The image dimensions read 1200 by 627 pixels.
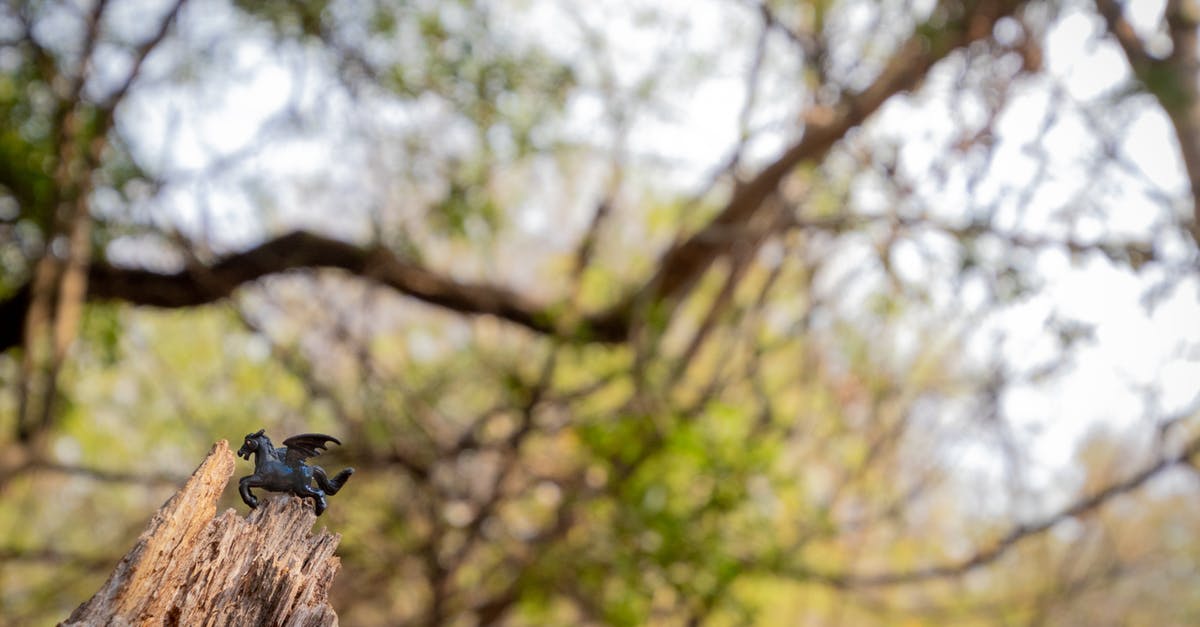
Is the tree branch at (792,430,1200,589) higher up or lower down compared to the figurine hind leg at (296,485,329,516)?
higher up

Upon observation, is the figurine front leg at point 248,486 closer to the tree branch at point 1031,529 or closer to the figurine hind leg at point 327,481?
the figurine hind leg at point 327,481

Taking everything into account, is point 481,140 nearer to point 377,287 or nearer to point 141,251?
point 377,287

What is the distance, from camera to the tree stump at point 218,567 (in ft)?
5.55

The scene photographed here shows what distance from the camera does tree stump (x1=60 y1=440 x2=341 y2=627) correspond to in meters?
1.69

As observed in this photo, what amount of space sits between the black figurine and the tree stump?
0.10 ft

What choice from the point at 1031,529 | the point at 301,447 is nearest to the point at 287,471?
the point at 301,447

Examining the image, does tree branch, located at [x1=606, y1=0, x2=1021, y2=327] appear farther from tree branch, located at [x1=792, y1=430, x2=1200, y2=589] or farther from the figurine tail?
the figurine tail

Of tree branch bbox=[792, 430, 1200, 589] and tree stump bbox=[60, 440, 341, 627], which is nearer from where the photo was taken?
tree stump bbox=[60, 440, 341, 627]

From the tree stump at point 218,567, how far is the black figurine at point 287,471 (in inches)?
1.2

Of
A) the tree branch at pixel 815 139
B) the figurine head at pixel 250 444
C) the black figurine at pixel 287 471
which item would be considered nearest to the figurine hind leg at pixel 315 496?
the black figurine at pixel 287 471

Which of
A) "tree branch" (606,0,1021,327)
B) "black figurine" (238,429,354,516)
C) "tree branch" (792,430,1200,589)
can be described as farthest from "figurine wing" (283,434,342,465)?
"tree branch" (792,430,1200,589)

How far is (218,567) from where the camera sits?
183cm

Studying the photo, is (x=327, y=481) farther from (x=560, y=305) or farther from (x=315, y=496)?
(x=560, y=305)

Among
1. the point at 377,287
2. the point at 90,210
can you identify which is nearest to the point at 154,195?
the point at 90,210
